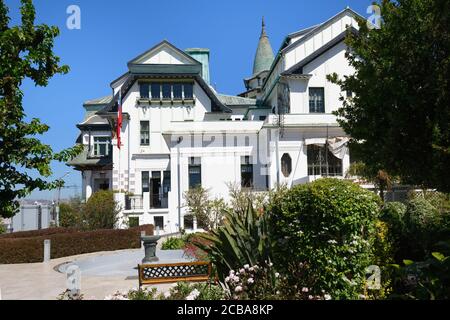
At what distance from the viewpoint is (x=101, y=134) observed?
37.3m

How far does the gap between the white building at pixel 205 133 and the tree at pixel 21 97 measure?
19791 millimetres

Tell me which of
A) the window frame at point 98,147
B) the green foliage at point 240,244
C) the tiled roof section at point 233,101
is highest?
the tiled roof section at point 233,101

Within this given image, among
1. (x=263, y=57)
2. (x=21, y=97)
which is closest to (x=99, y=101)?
(x=263, y=57)

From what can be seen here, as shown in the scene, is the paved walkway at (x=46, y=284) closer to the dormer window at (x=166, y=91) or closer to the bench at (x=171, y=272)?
the bench at (x=171, y=272)

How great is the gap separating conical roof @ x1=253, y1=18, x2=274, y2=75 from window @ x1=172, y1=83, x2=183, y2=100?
87.4 feet

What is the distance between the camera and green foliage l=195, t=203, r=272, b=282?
7664mm

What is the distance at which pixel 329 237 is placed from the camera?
7.07 meters

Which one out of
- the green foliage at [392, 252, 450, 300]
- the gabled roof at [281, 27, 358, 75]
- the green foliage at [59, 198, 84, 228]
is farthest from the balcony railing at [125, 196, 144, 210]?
the green foliage at [392, 252, 450, 300]

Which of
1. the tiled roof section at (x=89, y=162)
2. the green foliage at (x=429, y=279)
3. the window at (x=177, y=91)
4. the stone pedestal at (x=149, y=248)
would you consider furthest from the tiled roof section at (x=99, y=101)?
the green foliage at (x=429, y=279)

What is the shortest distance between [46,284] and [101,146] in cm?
2496

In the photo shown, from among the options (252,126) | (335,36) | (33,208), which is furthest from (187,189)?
(335,36)

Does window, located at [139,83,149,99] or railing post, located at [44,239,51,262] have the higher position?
window, located at [139,83,149,99]

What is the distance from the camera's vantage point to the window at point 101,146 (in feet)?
121

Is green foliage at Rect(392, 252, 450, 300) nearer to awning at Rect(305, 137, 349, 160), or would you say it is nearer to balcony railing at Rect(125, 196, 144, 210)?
awning at Rect(305, 137, 349, 160)
